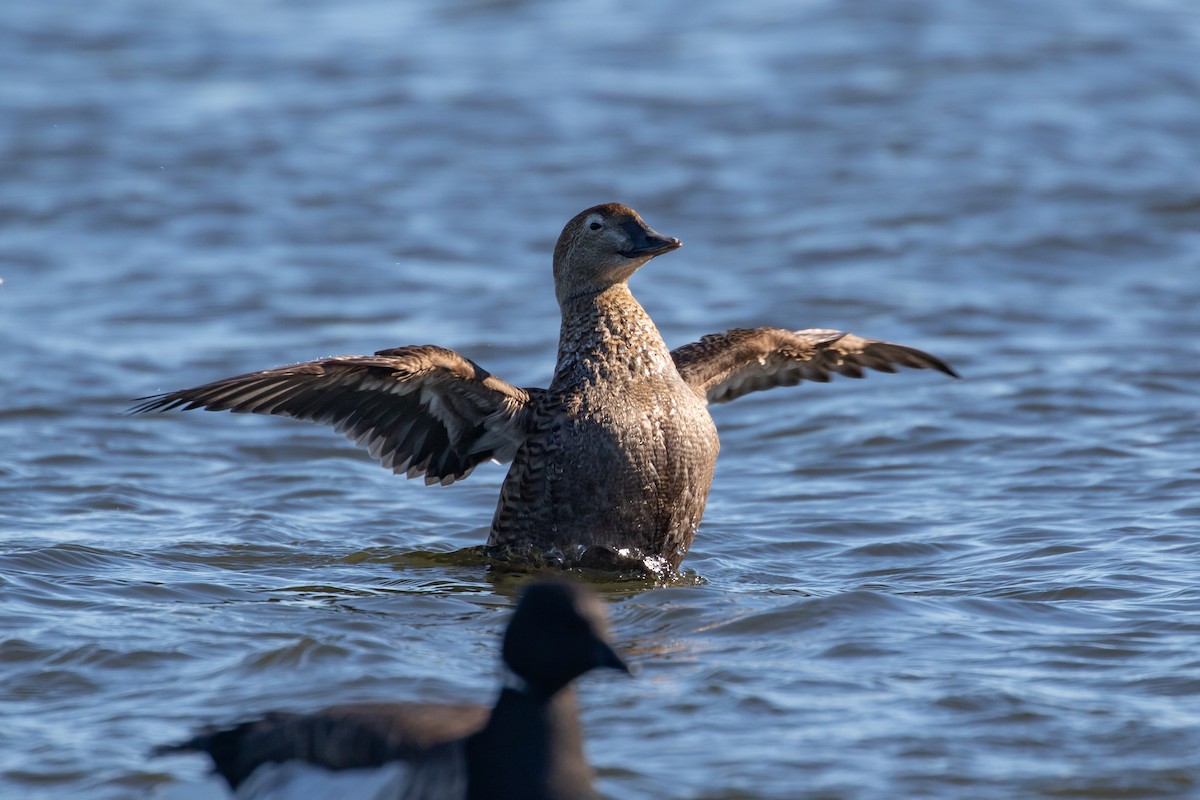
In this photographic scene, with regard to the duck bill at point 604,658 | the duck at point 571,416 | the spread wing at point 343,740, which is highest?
the duck at point 571,416

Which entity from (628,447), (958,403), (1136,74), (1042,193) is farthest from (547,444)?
(1136,74)

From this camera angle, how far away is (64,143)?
55.1 feet

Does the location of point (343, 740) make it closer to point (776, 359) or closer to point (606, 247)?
point (606, 247)

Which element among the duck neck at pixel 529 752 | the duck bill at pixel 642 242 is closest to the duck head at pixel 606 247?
the duck bill at pixel 642 242

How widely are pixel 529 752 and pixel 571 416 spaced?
9.90ft

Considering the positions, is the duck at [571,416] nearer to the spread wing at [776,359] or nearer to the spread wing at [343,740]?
the spread wing at [776,359]

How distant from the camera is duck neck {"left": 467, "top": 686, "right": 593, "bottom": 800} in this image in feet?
14.3

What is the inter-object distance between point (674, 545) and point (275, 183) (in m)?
9.18

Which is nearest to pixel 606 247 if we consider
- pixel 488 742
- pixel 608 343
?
pixel 608 343

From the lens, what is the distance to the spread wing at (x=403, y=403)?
6.98 meters

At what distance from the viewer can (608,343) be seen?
24.5ft

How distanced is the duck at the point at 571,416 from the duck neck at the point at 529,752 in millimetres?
2780

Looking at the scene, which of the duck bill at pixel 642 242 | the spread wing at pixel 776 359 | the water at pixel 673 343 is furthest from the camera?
the spread wing at pixel 776 359

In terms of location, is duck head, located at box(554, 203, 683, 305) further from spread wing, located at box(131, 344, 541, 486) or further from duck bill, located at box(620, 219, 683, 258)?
spread wing, located at box(131, 344, 541, 486)
